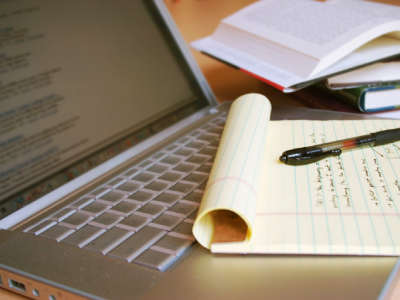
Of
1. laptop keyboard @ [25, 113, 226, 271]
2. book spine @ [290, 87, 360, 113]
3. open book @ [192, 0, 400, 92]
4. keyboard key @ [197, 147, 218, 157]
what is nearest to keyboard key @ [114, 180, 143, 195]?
laptop keyboard @ [25, 113, 226, 271]

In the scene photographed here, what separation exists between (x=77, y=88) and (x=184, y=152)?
7.2 inches

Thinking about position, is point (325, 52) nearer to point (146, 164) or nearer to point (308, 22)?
point (308, 22)

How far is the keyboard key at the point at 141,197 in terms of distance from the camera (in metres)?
0.40

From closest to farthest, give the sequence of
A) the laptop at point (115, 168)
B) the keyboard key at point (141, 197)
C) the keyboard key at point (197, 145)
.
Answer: the laptop at point (115, 168) < the keyboard key at point (141, 197) < the keyboard key at point (197, 145)

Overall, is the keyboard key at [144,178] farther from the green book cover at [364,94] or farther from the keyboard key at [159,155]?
the green book cover at [364,94]

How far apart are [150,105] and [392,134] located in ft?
1.15

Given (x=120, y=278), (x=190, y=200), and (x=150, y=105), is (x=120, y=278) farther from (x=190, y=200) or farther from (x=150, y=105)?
(x=150, y=105)

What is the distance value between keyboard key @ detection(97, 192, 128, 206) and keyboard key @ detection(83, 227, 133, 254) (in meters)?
0.05

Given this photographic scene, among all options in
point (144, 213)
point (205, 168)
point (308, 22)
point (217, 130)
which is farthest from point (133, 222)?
point (308, 22)

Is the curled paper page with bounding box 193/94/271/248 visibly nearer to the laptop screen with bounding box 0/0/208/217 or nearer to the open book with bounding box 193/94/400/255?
the open book with bounding box 193/94/400/255

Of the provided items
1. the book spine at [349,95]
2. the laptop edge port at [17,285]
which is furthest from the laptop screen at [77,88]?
the book spine at [349,95]

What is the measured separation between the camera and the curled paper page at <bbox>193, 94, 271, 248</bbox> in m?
0.30

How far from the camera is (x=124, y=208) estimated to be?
0.39 m

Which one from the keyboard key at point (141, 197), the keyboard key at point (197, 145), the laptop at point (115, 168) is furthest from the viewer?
the keyboard key at point (197, 145)
